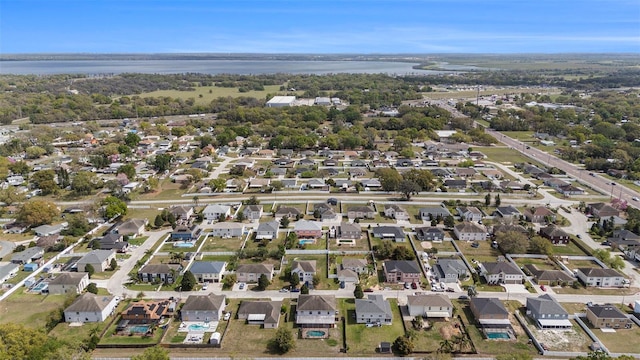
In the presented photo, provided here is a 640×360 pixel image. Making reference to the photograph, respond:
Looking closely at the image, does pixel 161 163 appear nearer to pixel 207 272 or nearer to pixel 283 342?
pixel 207 272

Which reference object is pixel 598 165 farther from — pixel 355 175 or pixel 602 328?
pixel 602 328

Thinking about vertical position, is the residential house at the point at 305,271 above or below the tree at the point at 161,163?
below

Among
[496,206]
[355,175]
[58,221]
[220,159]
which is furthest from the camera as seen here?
[220,159]

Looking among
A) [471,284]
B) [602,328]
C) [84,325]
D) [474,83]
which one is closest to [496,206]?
[471,284]

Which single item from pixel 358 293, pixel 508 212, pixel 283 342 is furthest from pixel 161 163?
pixel 508 212

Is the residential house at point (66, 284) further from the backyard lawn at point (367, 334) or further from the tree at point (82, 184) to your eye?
the tree at point (82, 184)

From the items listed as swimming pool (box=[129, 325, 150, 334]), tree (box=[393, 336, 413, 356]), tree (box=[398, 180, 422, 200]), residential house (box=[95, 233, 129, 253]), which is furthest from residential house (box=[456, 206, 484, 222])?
residential house (box=[95, 233, 129, 253])

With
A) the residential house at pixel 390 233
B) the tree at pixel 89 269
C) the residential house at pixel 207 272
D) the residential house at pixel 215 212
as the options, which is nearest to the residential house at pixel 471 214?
the residential house at pixel 390 233
